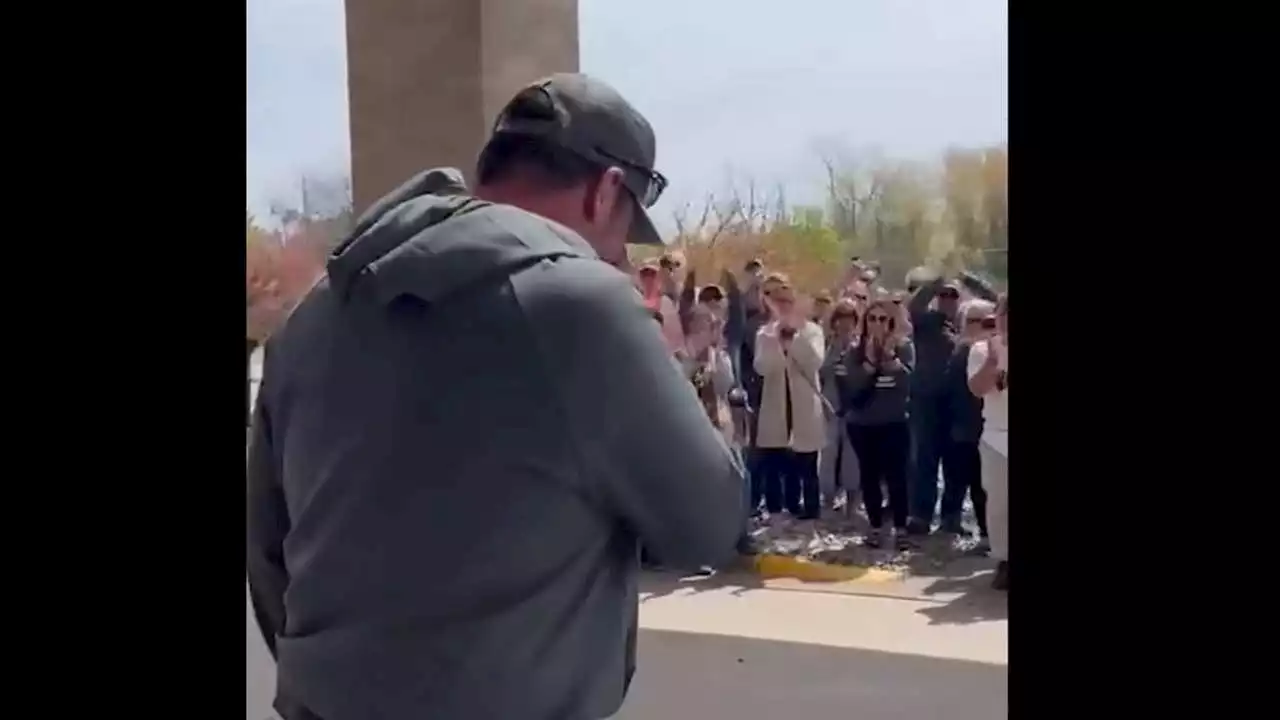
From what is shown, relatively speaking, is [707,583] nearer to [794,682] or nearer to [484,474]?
[794,682]

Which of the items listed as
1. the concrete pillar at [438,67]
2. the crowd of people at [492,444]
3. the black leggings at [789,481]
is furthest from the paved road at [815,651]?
the crowd of people at [492,444]

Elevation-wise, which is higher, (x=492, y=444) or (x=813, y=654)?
(x=492, y=444)

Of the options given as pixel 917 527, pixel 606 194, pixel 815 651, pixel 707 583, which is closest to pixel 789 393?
pixel 917 527

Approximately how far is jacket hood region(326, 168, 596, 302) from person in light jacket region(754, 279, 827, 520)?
333 centimetres

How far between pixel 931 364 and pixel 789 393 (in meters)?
0.46

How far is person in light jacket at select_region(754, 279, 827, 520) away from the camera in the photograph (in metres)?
4.08

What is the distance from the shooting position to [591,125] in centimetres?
82

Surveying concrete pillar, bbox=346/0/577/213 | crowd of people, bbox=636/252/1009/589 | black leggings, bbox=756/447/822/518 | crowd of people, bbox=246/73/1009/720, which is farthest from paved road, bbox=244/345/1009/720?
crowd of people, bbox=246/73/1009/720

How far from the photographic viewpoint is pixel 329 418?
0.79m

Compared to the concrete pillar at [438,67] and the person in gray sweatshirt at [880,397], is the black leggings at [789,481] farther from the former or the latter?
the concrete pillar at [438,67]

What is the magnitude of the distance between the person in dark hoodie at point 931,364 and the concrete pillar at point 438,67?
1358 mm
